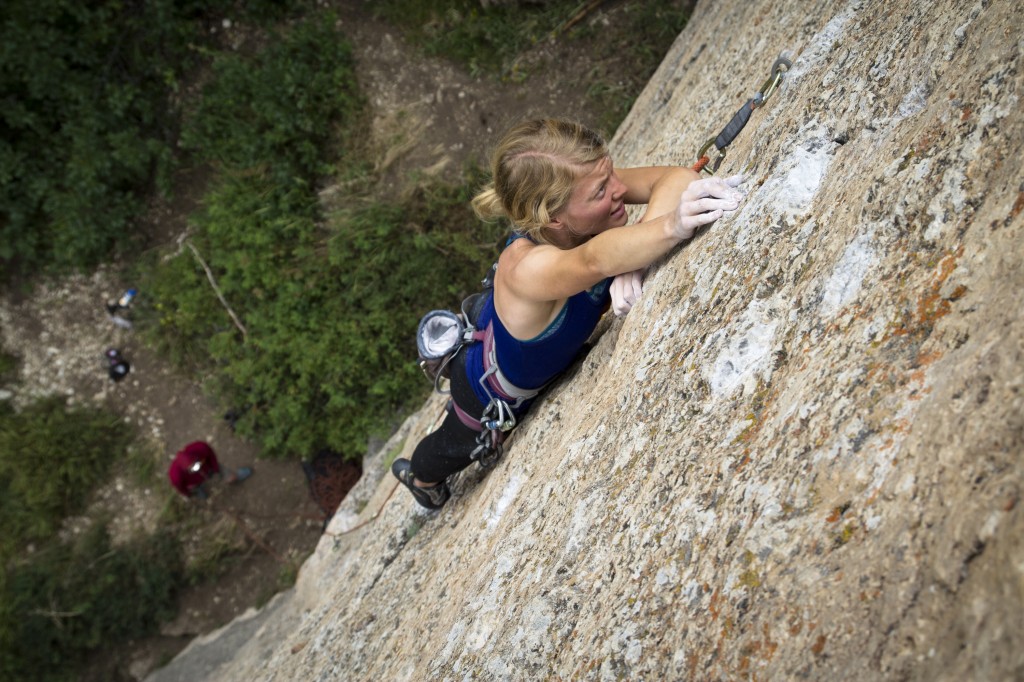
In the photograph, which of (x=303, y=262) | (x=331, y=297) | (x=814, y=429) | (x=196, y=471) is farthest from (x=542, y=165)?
(x=196, y=471)

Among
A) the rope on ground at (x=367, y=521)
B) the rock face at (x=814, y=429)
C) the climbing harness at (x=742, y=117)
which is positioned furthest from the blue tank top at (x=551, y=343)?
the rope on ground at (x=367, y=521)

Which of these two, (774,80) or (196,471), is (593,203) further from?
(196,471)

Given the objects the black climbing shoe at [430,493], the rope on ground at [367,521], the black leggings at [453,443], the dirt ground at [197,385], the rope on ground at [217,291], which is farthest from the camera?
the rope on ground at [217,291]

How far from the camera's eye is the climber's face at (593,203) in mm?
2727

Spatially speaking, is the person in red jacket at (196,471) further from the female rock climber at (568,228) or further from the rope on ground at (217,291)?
the female rock climber at (568,228)

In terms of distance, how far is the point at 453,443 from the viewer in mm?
3998

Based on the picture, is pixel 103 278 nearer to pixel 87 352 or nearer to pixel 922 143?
pixel 87 352

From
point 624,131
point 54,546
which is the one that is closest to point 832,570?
point 624,131

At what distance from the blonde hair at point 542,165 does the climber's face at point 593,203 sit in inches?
1.2

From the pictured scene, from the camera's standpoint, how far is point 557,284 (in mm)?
2691

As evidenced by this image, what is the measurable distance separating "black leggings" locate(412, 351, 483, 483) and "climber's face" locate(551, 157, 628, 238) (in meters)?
1.18

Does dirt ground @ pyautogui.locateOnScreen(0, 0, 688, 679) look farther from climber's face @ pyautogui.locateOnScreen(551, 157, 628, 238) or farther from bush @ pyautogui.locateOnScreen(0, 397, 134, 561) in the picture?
climber's face @ pyautogui.locateOnScreen(551, 157, 628, 238)

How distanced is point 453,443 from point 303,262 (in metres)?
5.16

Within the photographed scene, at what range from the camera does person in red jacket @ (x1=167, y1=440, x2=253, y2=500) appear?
344 inches
